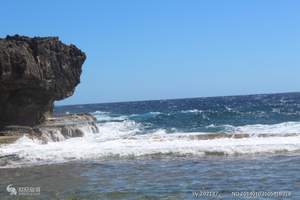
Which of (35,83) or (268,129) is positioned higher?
(35,83)

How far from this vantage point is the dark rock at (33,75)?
98.8ft

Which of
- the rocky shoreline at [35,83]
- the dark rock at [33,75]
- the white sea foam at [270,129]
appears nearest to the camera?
the rocky shoreline at [35,83]

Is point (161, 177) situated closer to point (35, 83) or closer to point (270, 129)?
point (35, 83)

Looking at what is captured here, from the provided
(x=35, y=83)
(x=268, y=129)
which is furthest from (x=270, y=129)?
(x=35, y=83)

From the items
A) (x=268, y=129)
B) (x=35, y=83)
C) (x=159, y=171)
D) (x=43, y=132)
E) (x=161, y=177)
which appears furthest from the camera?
(x=268, y=129)

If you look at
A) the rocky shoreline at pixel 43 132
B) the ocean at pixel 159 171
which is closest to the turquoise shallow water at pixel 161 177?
the ocean at pixel 159 171

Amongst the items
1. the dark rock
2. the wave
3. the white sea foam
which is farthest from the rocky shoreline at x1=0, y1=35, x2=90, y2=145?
the white sea foam

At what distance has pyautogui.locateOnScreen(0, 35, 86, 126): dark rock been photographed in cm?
3012

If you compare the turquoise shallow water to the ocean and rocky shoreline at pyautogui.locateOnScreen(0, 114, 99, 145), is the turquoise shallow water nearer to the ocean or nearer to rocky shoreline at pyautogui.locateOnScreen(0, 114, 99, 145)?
the ocean

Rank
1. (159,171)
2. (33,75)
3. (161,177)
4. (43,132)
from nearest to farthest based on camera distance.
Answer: (161,177), (159,171), (43,132), (33,75)

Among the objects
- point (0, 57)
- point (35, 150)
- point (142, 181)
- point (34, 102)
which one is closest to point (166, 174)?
point (142, 181)

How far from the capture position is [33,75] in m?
30.7

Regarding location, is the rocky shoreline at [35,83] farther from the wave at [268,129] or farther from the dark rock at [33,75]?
the wave at [268,129]

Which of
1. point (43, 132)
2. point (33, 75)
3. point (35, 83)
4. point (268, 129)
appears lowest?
point (268, 129)
